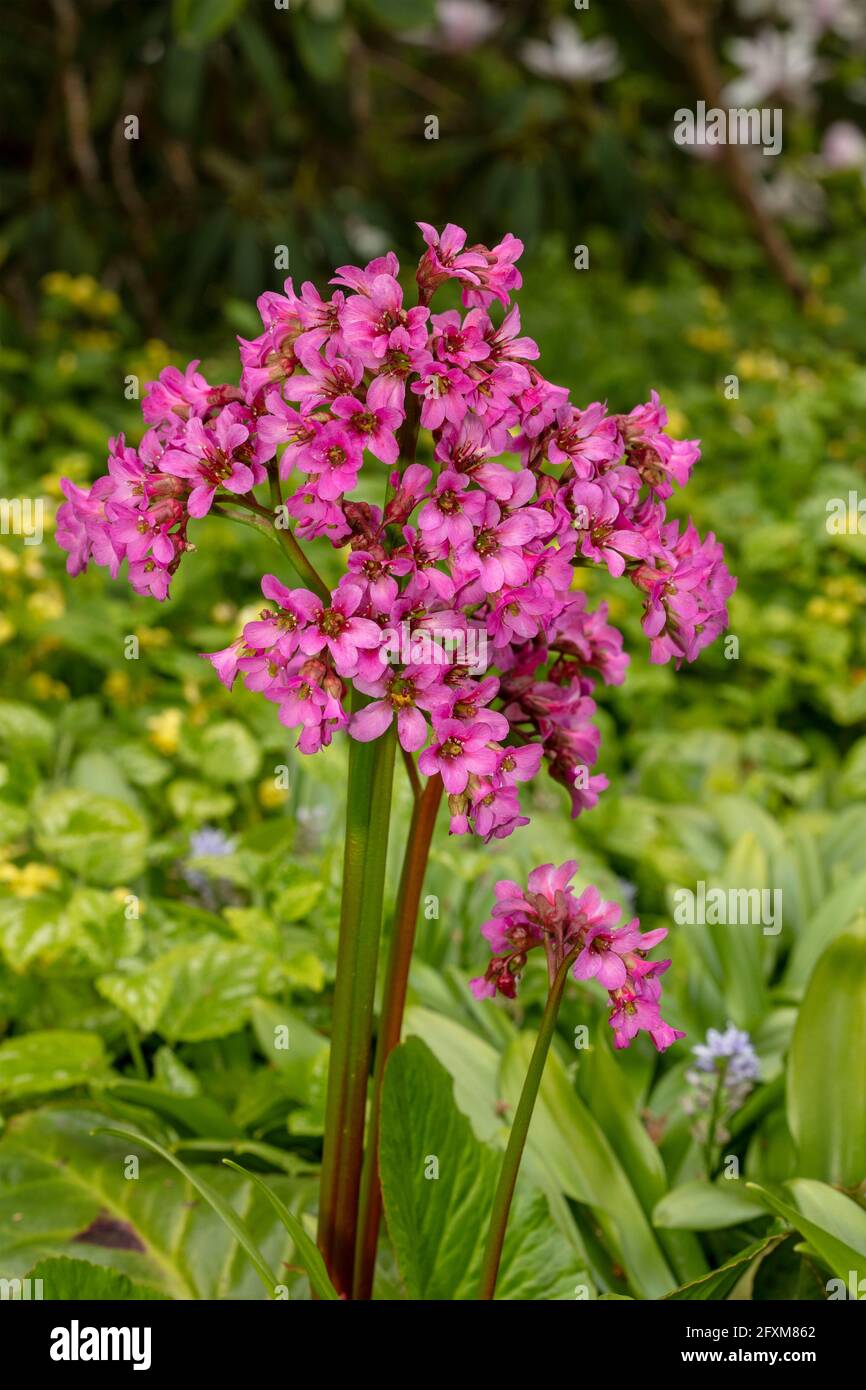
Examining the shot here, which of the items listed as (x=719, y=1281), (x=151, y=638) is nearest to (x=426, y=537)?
(x=719, y=1281)

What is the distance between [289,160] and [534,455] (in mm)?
3994

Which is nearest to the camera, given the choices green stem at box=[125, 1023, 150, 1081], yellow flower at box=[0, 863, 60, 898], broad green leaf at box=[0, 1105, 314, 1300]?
broad green leaf at box=[0, 1105, 314, 1300]

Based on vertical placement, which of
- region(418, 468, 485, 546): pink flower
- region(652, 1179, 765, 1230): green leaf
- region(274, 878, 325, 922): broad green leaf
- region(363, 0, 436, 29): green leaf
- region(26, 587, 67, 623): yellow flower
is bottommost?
region(652, 1179, 765, 1230): green leaf

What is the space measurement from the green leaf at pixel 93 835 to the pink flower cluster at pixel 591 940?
36.2 inches

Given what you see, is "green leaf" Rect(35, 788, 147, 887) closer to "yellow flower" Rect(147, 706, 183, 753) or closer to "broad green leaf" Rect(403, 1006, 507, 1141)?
"yellow flower" Rect(147, 706, 183, 753)

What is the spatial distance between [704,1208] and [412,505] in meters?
0.91

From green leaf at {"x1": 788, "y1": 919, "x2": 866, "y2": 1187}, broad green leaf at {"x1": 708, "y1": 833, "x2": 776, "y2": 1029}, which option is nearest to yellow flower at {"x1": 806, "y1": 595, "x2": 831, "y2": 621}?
broad green leaf at {"x1": 708, "y1": 833, "x2": 776, "y2": 1029}

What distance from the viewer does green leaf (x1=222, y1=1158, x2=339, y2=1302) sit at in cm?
112

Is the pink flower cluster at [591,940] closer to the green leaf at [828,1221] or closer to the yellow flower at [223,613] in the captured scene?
the green leaf at [828,1221]

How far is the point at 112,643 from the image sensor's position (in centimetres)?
262

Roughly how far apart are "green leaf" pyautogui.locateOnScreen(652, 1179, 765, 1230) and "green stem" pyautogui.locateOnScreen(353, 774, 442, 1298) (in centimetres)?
36

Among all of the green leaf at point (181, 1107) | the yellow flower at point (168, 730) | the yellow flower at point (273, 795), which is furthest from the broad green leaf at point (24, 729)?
the green leaf at point (181, 1107)
